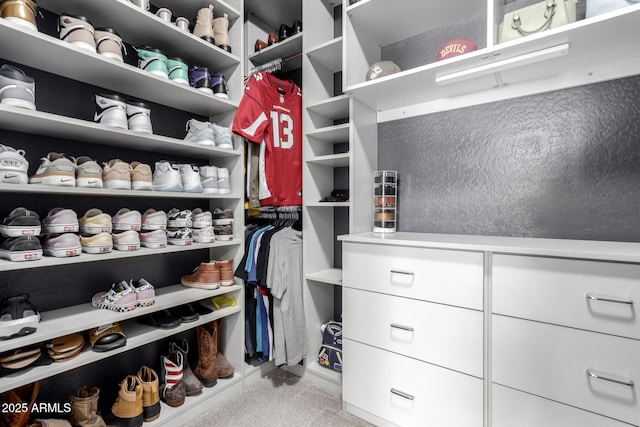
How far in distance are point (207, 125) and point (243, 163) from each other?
30 cm

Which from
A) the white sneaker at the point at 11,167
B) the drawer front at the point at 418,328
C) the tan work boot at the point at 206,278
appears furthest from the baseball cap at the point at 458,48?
the white sneaker at the point at 11,167

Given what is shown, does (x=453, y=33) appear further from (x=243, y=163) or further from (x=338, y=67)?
(x=243, y=163)

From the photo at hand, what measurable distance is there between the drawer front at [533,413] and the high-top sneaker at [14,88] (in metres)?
2.09

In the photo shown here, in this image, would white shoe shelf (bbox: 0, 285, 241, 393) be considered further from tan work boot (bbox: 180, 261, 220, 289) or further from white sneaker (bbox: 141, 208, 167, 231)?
white sneaker (bbox: 141, 208, 167, 231)

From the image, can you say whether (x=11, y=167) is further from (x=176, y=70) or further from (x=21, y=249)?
(x=176, y=70)

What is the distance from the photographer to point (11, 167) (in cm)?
108

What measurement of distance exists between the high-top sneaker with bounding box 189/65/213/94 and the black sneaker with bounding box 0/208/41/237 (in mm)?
982

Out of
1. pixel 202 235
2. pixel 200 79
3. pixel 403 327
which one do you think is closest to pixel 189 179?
pixel 202 235

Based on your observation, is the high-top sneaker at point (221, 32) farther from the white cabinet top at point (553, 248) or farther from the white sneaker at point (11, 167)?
the white cabinet top at point (553, 248)

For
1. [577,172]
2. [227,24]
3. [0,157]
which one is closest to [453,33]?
[577,172]

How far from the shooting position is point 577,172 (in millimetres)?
1406

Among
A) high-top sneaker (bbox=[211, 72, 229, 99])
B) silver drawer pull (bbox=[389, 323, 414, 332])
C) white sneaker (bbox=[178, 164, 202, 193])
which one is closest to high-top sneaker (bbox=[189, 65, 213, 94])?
high-top sneaker (bbox=[211, 72, 229, 99])

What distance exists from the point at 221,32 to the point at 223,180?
86 cm

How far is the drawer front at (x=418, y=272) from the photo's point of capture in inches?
Answer: 48.9
